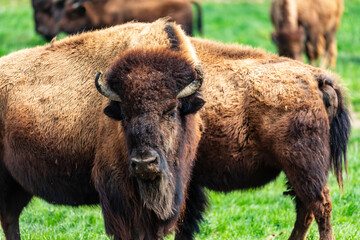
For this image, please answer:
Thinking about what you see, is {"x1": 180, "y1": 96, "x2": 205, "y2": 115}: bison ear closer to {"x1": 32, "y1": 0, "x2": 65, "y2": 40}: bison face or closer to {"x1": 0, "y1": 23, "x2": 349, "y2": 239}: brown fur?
{"x1": 0, "y1": 23, "x2": 349, "y2": 239}: brown fur

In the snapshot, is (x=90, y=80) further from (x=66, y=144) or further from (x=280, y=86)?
(x=280, y=86)

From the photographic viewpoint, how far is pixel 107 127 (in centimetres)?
517

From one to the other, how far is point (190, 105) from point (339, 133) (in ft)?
5.52

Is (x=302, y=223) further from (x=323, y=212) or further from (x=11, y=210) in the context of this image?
(x=11, y=210)

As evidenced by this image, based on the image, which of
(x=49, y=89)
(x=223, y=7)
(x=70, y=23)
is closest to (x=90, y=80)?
(x=49, y=89)

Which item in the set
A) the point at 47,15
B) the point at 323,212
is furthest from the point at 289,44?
the point at 47,15

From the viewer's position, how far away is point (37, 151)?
559 centimetres

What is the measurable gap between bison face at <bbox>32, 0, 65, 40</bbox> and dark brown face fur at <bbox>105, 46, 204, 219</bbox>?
1205 centimetres

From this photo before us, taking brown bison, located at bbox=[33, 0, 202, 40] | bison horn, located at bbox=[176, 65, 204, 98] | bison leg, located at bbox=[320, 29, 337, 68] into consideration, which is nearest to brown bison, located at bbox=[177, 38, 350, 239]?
bison horn, located at bbox=[176, 65, 204, 98]

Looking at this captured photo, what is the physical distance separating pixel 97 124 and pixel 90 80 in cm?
47

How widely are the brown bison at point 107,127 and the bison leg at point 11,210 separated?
1cm

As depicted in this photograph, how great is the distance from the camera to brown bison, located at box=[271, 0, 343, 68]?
12602 mm

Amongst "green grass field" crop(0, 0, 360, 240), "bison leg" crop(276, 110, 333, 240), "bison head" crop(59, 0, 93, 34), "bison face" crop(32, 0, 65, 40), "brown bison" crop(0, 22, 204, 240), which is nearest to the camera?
"brown bison" crop(0, 22, 204, 240)

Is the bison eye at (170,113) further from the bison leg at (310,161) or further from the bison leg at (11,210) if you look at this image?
the bison leg at (11,210)
